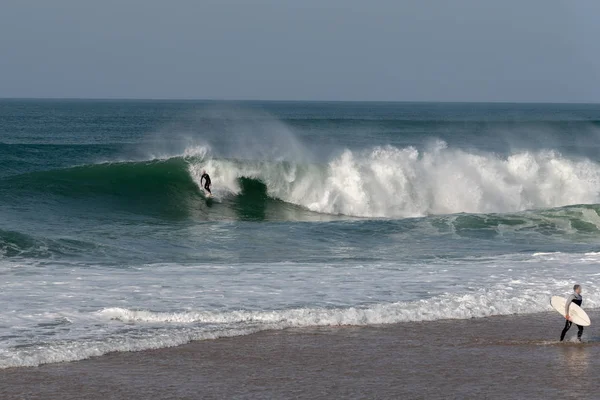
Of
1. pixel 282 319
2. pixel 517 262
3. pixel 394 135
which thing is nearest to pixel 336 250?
pixel 517 262

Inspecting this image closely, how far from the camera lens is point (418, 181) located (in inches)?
1088

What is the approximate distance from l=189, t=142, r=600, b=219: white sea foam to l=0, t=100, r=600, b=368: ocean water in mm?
60

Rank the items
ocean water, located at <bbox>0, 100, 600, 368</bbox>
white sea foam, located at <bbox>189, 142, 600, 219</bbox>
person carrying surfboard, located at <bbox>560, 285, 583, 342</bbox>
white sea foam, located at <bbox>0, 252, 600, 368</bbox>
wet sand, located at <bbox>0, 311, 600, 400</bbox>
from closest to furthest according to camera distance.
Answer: wet sand, located at <bbox>0, 311, 600, 400</bbox>, white sea foam, located at <bbox>0, 252, 600, 368</bbox>, person carrying surfboard, located at <bbox>560, 285, 583, 342</bbox>, ocean water, located at <bbox>0, 100, 600, 368</bbox>, white sea foam, located at <bbox>189, 142, 600, 219</bbox>

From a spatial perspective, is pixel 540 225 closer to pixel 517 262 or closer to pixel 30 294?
pixel 517 262

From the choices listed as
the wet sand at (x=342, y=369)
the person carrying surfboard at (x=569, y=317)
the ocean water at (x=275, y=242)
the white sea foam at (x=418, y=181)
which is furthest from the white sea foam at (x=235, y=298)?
the white sea foam at (x=418, y=181)

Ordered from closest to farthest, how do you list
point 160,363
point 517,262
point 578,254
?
point 160,363
point 517,262
point 578,254

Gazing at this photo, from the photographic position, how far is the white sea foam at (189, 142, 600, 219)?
26.6m

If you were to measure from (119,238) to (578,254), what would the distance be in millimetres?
9130

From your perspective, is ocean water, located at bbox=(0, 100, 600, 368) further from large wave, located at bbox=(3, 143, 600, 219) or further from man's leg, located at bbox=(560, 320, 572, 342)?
man's leg, located at bbox=(560, 320, 572, 342)

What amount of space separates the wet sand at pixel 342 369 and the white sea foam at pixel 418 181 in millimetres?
15414

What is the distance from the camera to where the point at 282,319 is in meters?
11.3

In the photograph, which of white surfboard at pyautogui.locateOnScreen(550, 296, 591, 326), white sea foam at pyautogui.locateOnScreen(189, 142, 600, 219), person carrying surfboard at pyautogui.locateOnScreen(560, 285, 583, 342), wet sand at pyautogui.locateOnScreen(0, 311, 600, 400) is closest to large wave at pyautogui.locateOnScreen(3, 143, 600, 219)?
white sea foam at pyautogui.locateOnScreen(189, 142, 600, 219)

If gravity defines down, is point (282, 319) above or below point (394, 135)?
below

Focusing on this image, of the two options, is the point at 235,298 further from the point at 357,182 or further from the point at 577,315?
the point at 357,182
